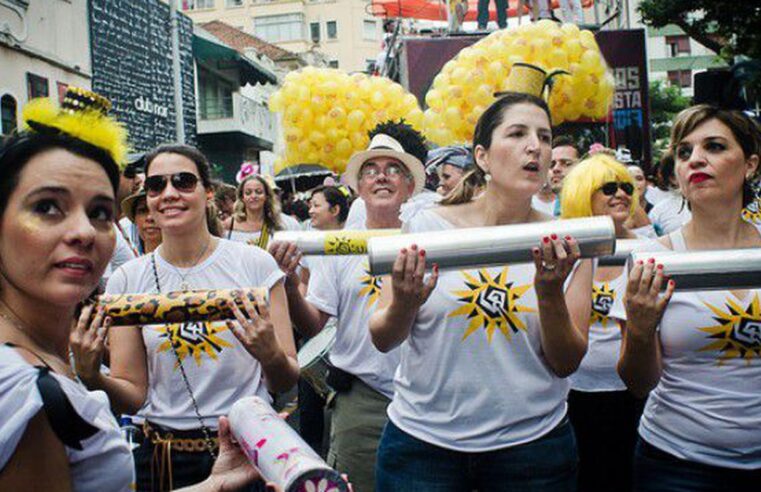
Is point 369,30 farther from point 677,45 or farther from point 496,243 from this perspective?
point 496,243

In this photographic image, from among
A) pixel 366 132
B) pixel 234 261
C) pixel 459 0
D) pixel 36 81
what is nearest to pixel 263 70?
pixel 36 81

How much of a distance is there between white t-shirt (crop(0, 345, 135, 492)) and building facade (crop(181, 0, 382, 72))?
64.4 m

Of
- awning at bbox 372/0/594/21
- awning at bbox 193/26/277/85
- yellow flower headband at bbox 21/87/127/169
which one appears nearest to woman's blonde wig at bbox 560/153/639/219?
Answer: yellow flower headband at bbox 21/87/127/169

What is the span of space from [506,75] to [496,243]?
2.91 m

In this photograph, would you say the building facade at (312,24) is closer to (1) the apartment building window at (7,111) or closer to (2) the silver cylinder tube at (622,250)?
(1) the apartment building window at (7,111)

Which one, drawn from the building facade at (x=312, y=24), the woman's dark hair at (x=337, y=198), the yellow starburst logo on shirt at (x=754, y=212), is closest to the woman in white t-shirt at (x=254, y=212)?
the woman's dark hair at (x=337, y=198)

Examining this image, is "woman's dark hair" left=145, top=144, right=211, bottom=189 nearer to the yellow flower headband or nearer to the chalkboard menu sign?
the yellow flower headband

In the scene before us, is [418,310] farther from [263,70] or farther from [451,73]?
[263,70]

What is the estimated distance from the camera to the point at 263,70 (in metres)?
37.9

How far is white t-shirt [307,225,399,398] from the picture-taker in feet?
13.6

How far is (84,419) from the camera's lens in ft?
5.40

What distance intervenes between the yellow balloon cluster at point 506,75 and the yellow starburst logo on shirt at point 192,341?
279 cm

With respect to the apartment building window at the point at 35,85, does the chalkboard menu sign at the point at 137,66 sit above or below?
above

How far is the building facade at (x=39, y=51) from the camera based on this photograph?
18.2 m
